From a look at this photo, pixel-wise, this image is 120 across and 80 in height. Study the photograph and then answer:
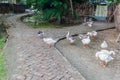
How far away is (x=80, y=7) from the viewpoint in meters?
17.6

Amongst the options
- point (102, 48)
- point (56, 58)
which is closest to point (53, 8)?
point (102, 48)

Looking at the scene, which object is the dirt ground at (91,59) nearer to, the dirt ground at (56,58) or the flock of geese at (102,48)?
the dirt ground at (56,58)

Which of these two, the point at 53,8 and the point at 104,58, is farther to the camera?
the point at 53,8

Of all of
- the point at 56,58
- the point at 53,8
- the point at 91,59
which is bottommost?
the point at 91,59

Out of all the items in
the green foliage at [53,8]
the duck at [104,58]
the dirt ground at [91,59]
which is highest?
the green foliage at [53,8]

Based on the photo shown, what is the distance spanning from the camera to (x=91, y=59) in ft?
26.6

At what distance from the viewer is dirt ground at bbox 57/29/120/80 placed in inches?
267

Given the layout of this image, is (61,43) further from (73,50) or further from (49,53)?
(49,53)

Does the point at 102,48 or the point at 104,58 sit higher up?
the point at 104,58

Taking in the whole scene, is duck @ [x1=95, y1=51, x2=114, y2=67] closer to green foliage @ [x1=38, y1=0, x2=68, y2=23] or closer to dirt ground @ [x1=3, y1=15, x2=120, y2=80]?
dirt ground @ [x1=3, y1=15, x2=120, y2=80]

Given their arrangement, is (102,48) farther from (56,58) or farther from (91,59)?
(56,58)

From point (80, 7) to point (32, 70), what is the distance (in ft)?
38.4

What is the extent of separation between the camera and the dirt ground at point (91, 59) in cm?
678

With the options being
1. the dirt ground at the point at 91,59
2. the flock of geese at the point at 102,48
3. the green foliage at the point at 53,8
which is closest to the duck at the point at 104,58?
the flock of geese at the point at 102,48
